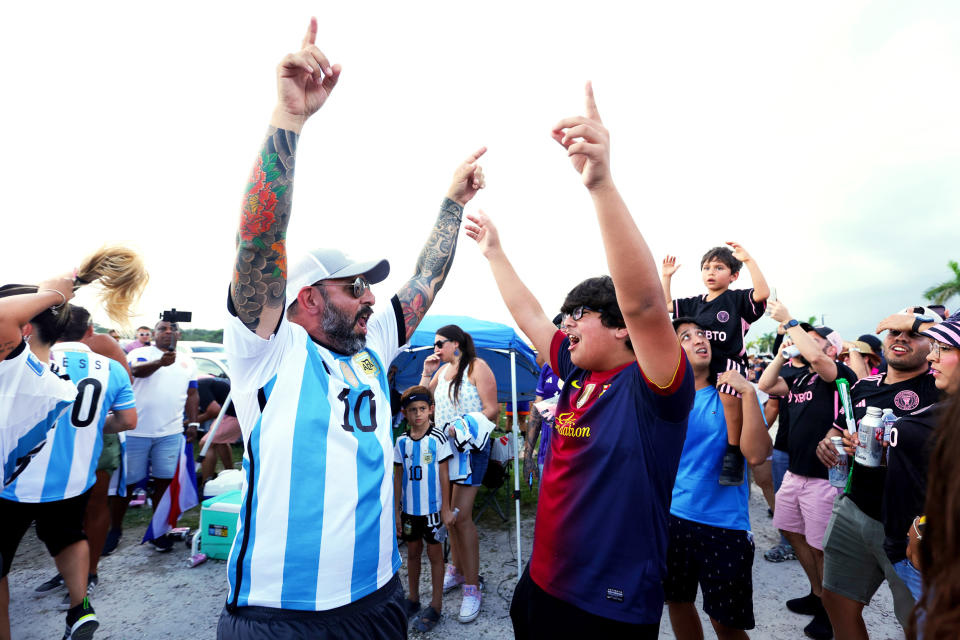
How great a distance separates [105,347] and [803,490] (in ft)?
22.1

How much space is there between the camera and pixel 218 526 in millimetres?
5020

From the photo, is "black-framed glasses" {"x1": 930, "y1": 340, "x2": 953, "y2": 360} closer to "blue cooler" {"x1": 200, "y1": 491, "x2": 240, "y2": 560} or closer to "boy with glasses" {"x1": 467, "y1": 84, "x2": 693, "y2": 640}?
"boy with glasses" {"x1": 467, "y1": 84, "x2": 693, "y2": 640}

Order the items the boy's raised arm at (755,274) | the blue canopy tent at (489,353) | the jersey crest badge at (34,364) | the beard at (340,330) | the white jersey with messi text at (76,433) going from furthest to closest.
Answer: the blue canopy tent at (489,353), the boy's raised arm at (755,274), the white jersey with messi text at (76,433), the jersey crest badge at (34,364), the beard at (340,330)

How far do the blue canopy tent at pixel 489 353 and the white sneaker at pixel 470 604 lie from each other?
14.1 feet

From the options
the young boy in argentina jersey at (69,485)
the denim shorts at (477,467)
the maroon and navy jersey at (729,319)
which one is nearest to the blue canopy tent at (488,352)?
the denim shorts at (477,467)

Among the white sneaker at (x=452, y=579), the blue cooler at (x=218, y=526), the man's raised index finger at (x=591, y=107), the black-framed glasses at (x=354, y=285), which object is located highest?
the man's raised index finger at (x=591, y=107)

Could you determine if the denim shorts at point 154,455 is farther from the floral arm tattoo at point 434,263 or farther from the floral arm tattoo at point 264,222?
the floral arm tattoo at point 264,222

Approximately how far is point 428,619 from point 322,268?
3.36 metres

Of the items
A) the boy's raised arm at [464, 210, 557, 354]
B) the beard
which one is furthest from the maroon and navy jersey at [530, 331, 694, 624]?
the beard

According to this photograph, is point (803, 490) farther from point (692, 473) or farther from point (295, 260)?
point (295, 260)

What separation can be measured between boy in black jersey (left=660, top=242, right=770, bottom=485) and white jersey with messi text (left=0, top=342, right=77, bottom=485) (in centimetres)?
429

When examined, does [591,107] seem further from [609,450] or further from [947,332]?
[947,332]

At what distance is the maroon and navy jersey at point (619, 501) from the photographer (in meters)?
1.83

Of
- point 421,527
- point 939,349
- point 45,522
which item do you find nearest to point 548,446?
point 421,527
